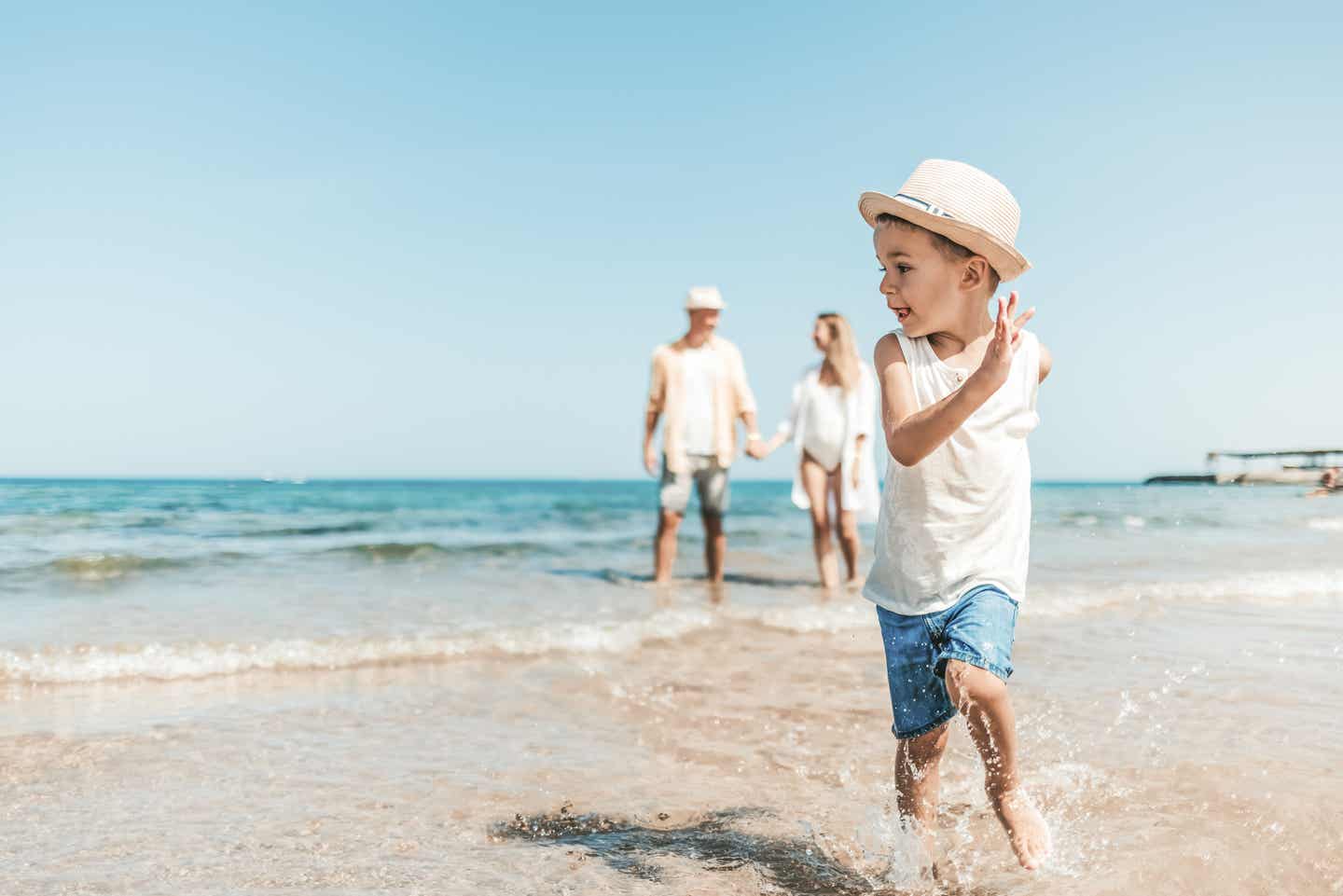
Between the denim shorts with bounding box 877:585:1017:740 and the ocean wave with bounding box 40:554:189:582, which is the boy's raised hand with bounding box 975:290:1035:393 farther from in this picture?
the ocean wave with bounding box 40:554:189:582

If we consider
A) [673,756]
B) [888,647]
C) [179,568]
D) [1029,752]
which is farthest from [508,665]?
[179,568]

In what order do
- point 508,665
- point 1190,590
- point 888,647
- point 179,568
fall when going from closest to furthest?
point 888,647 → point 508,665 → point 1190,590 → point 179,568

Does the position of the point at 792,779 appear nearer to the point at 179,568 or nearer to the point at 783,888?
the point at 783,888

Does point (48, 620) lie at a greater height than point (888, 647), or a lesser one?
lesser

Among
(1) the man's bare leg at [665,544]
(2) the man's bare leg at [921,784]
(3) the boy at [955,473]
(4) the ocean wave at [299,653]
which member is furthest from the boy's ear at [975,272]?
(1) the man's bare leg at [665,544]

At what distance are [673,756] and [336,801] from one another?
1.19 metres

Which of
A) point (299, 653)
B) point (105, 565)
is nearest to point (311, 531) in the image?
point (105, 565)

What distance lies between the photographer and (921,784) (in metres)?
2.61

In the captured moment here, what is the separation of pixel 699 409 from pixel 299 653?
12.8 ft

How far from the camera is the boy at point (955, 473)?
7.37ft

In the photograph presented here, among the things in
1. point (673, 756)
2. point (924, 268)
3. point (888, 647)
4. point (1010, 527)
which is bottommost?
point (673, 756)

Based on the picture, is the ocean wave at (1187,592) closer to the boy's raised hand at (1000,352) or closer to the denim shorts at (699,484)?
the denim shorts at (699,484)

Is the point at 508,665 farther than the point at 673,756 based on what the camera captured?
Yes

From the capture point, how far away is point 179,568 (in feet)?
30.2
